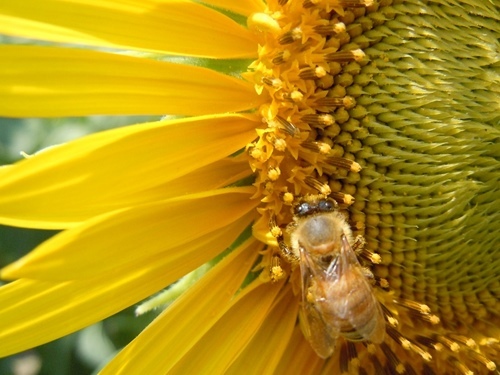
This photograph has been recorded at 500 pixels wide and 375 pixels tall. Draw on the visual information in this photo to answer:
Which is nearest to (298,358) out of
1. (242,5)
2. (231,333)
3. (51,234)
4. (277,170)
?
Result: (231,333)

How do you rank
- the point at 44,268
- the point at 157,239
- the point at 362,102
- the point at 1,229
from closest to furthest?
the point at 44,268
the point at 157,239
the point at 362,102
the point at 1,229

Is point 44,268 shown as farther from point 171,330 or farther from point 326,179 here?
point 326,179

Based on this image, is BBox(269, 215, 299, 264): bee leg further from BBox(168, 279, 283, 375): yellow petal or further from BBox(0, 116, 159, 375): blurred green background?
BBox(0, 116, 159, 375): blurred green background

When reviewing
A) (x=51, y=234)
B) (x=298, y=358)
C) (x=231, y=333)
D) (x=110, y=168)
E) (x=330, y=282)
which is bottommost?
(x=51, y=234)

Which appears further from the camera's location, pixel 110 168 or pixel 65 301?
pixel 65 301

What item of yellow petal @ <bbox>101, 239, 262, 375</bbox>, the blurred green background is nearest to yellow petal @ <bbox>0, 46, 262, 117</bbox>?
yellow petal @ <bbox>101, 239, 262, 375</bbox>

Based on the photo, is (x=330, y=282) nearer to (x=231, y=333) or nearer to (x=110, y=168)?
(x=231, y=333)

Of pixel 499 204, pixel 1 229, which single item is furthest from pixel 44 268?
pixel 1 229
